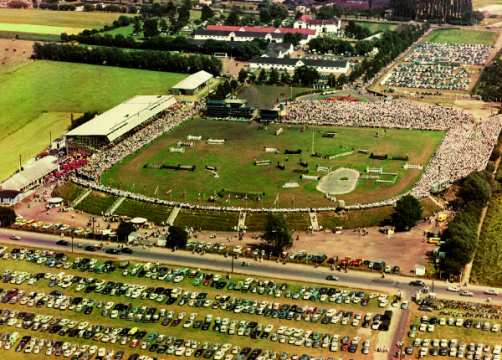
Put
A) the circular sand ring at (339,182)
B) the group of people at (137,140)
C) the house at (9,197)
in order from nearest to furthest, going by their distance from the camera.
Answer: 1. the house at (9,197)
2. the circular sand ring at (339,182)
3. the group of people at (137,140)

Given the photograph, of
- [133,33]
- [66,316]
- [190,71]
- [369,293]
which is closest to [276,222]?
[369,293]

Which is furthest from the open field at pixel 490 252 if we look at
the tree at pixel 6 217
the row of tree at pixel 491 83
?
the row of tree at pixel 491 83

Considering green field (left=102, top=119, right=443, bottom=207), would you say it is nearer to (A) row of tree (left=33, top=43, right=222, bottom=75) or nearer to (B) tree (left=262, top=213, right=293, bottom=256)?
(B) tree (left=262, top=213, right=293, bottom=256)

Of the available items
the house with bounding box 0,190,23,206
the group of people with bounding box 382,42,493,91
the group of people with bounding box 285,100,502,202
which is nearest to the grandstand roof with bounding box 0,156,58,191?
the house with bounding box 0,190,23,206

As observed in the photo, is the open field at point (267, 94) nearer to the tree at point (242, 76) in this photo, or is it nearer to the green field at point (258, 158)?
the tree at point (242, 76)

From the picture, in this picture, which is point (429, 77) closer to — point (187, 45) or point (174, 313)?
point (187, 45)
